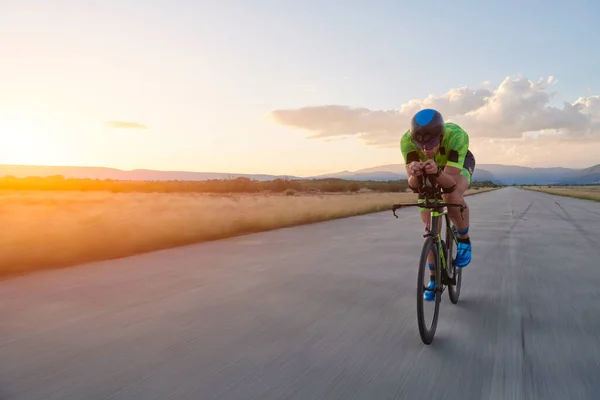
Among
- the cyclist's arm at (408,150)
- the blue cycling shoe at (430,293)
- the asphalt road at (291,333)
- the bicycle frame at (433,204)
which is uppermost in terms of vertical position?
the cyclist's arm at (408,150)

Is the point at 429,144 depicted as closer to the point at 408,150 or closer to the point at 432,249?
the point at 408,150

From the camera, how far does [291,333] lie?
4.14 meters

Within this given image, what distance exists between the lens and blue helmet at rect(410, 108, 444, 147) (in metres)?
3.96

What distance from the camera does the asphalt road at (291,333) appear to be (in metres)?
3.04

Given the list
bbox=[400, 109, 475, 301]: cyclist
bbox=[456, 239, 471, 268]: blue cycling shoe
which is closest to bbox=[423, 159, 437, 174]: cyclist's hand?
bbox=[400, 109, 475, 301]: cyclist

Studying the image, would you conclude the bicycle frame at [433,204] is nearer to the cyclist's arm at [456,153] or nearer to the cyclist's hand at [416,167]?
the cyclist's hand at [416,167]

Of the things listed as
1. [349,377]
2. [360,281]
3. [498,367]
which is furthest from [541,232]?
[349,377]

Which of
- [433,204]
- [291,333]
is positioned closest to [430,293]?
[433,204]

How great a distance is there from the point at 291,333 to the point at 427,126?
2.17 metres

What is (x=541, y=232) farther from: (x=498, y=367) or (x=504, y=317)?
(x=498, y=367)

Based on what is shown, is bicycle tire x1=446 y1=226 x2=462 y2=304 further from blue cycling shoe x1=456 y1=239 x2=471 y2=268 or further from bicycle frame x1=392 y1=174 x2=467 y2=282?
bicycle frame x1=392 y1=174 x2=467 y2=282

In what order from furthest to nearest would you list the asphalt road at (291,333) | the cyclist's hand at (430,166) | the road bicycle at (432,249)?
1. the road bicycle at (432,249)
2. the cyclist's hand at (430,166)
3. the asphalt road at (291,333)

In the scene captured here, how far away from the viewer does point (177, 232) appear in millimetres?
12867

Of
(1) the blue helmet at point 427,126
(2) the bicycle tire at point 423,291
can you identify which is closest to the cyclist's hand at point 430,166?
(1) the blue helmet at point 427,126
